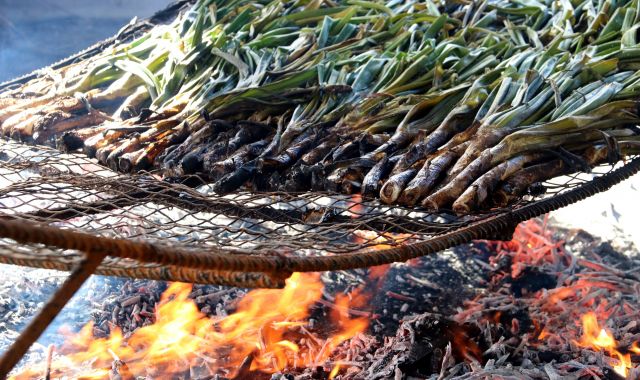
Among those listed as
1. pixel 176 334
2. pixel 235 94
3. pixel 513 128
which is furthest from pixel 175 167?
pixel 513 128

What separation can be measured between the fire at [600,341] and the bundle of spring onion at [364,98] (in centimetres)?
105

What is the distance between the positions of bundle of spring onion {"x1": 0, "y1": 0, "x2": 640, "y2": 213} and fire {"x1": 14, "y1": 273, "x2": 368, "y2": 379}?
88 centimetres

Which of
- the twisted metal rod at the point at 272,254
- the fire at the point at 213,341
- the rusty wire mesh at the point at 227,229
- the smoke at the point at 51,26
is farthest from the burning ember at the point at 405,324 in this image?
the smoke at the point at 51,26

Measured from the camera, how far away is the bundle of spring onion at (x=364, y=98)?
2588 mm

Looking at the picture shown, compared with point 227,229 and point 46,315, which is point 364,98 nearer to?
point 227,229

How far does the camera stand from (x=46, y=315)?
4.28ft

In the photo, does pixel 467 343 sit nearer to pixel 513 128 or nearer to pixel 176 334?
pixel 513 128

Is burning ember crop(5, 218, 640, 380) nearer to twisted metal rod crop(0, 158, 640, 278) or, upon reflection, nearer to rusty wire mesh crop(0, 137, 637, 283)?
rusty wire mesh crop(0, 137, 637, 283)

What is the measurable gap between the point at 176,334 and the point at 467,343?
1.53 meters

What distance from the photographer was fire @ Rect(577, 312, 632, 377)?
9.50ft

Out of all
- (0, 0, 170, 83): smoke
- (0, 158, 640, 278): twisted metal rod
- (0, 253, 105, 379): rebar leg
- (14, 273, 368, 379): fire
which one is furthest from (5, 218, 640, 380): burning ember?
(0, 0, 170, 83): smoke

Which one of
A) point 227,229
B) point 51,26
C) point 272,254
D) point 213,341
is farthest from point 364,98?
point 51,26

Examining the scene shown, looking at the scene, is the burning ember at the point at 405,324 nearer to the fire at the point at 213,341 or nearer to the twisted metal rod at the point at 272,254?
the fire at the point at 213,341

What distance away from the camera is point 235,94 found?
3.43m
